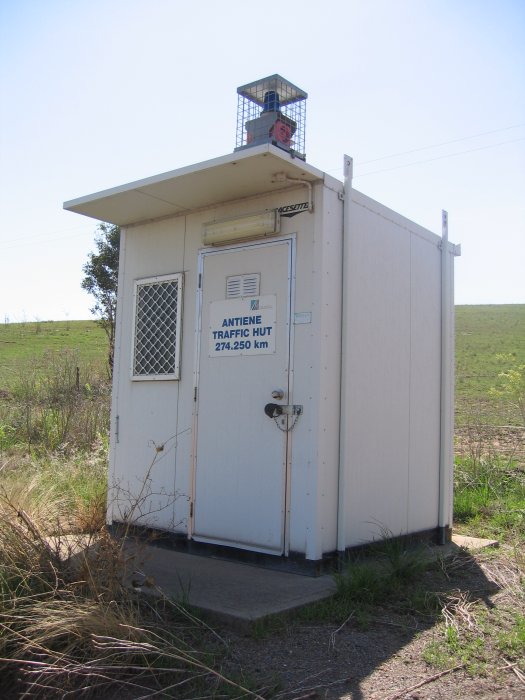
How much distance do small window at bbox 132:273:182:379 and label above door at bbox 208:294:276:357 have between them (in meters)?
0.46

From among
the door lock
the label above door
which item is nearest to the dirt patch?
the door lock

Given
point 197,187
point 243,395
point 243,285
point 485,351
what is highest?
point 485,351

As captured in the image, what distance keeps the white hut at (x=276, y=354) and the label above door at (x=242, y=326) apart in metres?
0.01

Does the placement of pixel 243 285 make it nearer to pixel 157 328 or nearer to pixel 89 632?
pixel 157 328

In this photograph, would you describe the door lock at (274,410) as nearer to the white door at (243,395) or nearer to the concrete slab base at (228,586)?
the white door at (243,395)

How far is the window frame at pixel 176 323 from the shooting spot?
21.0 feet

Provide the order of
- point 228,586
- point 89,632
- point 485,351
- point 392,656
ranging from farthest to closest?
point 485,351 < point 228,586 < point 392,656 < point 89,632

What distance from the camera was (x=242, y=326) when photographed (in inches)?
234

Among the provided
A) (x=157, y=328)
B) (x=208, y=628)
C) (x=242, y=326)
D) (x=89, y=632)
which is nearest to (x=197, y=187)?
(x=242, y=326)

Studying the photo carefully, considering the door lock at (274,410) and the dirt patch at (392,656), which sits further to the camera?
the door lock at (274,410)

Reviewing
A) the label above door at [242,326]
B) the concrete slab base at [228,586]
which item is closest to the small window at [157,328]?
the label above door at [242,326]

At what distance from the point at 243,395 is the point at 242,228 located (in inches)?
56.6

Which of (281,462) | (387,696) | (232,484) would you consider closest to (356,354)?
(281,462)

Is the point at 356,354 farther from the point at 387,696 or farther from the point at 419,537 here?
the point at 387,696
